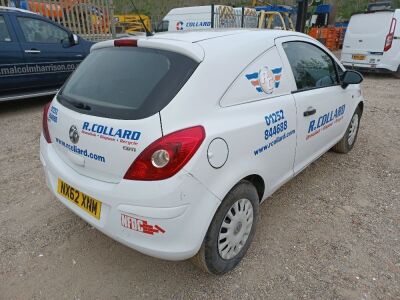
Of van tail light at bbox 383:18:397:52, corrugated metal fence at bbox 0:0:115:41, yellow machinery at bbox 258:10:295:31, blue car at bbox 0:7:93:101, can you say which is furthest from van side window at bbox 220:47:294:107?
yellow machinery at bbox 258:10:295:31

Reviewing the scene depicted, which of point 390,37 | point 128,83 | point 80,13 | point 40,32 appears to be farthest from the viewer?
point 80,13

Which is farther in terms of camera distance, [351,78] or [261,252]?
[351,78]

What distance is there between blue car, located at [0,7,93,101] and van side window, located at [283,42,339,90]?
188 inches

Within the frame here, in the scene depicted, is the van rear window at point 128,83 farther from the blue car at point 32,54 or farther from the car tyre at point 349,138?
the blue car at point 32,54

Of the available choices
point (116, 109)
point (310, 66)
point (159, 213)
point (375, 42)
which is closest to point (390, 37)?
point (375, 42)

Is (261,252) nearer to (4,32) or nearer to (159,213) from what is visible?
(159,213)

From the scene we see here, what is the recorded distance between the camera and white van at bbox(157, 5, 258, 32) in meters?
12.2

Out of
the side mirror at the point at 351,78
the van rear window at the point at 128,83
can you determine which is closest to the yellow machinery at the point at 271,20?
the side mirror at the point at 351,78

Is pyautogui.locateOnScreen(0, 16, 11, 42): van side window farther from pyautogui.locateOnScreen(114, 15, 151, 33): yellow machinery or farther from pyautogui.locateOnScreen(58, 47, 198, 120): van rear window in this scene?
pyautogui.locateOnScreen(114, 15, 151, 33): yellow machinery

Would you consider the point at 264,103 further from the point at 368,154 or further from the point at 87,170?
the point at 368,154

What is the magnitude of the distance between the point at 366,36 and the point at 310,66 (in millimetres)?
8182

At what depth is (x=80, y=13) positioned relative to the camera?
9711 millimetres

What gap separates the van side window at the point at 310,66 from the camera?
104 inches

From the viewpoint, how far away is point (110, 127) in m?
1.80
